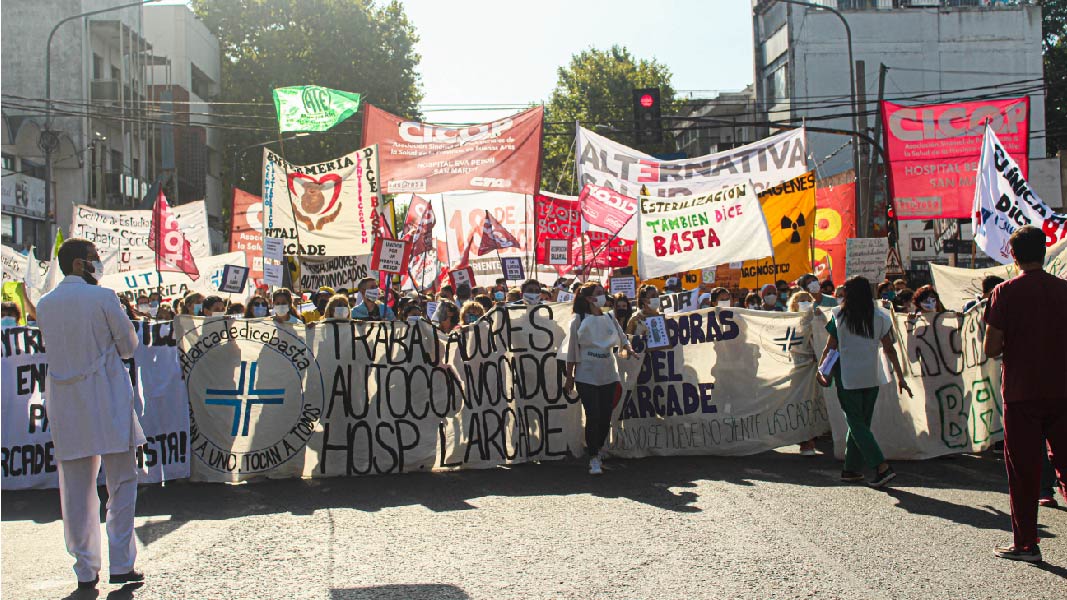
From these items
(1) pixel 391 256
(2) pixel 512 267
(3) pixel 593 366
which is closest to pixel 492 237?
(2) pixel 512 267

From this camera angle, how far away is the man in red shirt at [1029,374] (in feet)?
18.5

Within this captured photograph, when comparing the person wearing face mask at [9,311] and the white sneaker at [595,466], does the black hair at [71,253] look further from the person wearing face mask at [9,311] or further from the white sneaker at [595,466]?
the person wearing face mask at [9,311]

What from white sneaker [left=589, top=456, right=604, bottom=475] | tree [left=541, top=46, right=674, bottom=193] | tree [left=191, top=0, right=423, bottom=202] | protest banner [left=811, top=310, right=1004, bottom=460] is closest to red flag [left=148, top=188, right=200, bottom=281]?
white sneaker [left=589, top=456, right=604, bottom=475]

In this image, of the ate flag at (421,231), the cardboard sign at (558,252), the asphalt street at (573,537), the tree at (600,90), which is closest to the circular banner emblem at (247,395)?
the asphalt street at (573,537)

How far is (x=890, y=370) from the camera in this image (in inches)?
340

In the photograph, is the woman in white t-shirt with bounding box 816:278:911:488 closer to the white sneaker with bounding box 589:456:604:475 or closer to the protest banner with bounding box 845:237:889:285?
the white sneaker with bounding box 589:456:604:475

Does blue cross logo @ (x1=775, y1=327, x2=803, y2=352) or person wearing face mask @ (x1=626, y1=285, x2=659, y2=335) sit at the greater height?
person wearing face mask @ (x1=626, y1=285, x2=659, y2=335)

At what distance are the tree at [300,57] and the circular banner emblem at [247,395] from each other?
4050 centimetres

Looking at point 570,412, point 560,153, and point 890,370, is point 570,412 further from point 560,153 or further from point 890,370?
point 560,153

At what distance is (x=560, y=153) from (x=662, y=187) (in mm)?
39720

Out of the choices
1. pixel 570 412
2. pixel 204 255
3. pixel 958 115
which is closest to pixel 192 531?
pixel 570 412

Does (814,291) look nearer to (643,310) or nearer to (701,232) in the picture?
(701,232)

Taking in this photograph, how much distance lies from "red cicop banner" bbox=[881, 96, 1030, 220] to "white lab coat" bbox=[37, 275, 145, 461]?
1146cm

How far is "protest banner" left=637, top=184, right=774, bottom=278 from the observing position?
12602mm
